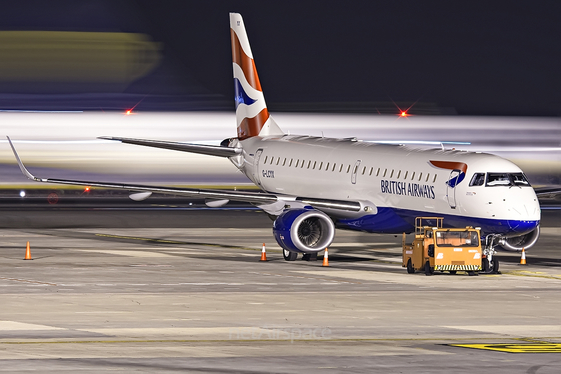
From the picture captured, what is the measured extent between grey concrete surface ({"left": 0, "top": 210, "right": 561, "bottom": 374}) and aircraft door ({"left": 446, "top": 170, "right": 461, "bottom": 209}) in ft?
8.16

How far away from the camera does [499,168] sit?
30156 millimetres

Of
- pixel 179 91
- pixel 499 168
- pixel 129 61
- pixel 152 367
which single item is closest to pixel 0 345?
pixel 152 367

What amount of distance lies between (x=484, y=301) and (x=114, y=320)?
8284 mm

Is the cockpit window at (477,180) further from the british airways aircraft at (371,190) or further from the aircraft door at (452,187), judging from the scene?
the aircraft door at (452,187)

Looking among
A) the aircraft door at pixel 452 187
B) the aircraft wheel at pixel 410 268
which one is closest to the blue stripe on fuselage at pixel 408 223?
the aircraft door at pixel 452 187

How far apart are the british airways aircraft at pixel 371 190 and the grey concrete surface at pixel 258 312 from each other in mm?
1179

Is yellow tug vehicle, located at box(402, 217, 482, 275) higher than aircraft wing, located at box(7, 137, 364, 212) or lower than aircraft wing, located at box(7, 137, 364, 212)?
lower

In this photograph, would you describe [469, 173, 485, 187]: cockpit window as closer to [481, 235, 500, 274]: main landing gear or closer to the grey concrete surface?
[481, 235, 500, 274]: main landing gear

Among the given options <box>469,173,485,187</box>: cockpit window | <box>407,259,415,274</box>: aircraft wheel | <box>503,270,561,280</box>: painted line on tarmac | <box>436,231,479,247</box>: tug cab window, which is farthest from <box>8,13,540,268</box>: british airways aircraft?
<box>407,259,415,274</box>: aircraft wheel

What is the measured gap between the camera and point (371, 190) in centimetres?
3378

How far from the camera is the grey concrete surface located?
50.0 feet

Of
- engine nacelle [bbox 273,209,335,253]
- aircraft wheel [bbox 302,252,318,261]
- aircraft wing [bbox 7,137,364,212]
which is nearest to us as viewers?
engine nacelle [bbox 273,209,335,253]

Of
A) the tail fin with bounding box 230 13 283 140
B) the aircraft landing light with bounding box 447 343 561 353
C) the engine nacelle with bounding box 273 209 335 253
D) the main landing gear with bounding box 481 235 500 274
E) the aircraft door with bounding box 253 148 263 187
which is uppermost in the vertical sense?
the tail fin with bounding box 230 13 283 140

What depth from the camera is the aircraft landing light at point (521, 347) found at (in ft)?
53.3
